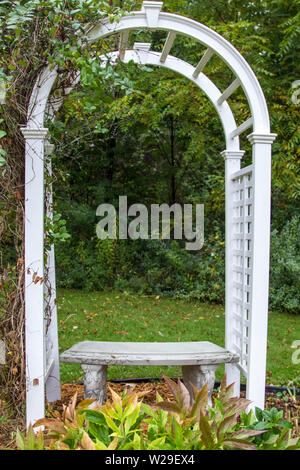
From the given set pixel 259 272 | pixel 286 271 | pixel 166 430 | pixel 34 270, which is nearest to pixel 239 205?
pixel 259 272

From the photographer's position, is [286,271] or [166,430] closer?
[166,430]

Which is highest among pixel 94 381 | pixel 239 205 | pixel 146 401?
pixel 239 205

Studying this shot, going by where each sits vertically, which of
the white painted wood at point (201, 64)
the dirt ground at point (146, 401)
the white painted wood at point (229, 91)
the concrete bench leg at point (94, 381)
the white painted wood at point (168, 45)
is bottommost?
the dirt ground at point (146, 401)

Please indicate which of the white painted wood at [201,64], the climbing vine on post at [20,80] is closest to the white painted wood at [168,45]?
the white painted wood at [201,64]

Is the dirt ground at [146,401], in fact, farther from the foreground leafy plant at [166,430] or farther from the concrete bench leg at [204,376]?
the foreground leafy plant at [166,430]

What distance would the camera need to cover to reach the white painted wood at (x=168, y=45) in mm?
2920

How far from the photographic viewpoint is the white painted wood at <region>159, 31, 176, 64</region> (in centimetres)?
292

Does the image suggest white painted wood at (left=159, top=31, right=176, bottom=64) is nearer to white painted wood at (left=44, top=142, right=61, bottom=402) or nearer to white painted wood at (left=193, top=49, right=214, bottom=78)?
white painted wood at (left=193, top=49, right=214, bottom=78)

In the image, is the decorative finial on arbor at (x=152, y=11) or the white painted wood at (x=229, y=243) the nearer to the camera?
the decorative finial on arbor at (x=152, y=11)

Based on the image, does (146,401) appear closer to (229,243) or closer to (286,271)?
(229,243)

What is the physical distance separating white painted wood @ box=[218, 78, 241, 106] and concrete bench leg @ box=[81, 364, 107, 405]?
2143mm

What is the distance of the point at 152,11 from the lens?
8.68ft

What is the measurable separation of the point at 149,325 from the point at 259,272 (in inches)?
136
